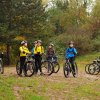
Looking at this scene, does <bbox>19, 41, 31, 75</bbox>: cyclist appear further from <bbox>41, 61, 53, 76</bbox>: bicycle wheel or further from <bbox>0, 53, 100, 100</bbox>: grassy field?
<bbox>0, 53, 100, 100</bbox>: grassy field

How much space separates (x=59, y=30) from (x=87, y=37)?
36.9 feet

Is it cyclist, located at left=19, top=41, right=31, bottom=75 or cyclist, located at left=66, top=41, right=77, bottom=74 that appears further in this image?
cyclist, located at left=66, top=41, right=77, bottom=74

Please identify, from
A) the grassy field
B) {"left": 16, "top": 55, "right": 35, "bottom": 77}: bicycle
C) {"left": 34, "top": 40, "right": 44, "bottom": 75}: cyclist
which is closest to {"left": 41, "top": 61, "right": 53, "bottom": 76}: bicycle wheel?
{"left": 34, "top": 40, "right": 44, "bottom": 75}: cyclist

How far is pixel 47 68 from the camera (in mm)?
20125

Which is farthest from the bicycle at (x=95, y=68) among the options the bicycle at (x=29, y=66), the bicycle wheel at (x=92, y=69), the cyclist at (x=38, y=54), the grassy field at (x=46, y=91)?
the grassy field at (x=46, y=91)

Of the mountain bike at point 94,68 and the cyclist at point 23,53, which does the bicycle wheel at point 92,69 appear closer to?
the mountain bike at point 94,68

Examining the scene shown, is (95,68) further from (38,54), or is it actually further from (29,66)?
(29,66)

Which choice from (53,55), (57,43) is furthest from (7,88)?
(57,43)

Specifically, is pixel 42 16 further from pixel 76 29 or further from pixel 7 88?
pixel 7 88

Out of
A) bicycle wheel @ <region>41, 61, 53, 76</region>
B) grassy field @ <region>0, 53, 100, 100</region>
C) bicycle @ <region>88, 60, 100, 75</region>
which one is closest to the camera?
grassy field @ <region>0, 53, 100, 100</region>

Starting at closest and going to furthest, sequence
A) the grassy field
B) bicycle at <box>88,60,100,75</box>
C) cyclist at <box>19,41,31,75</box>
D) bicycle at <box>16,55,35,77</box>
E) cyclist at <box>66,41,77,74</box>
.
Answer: the grassy field, cyclist at <box>19,41,31,75</box>, bicycle at <box>16,55,35,77</box>, cyclist at <box>66,41,77,74</box>, bicycle at <box>88,60,100,75</box>

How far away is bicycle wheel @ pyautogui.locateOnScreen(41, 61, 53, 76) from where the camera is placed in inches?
787

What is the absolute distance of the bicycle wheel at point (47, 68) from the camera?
2000 cm

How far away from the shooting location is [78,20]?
190 ft
